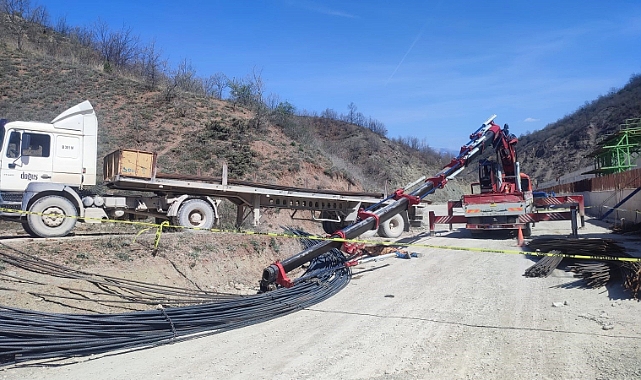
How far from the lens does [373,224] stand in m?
11.5

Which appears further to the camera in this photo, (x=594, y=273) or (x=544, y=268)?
(x=544, y=268)

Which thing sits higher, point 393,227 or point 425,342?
point 393,227

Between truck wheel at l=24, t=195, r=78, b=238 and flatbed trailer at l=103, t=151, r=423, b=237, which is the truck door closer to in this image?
truck wheel at l=24, t=195, r=78, b=238

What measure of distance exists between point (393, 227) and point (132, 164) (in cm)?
1001

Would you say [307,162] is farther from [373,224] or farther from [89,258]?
[89,258]

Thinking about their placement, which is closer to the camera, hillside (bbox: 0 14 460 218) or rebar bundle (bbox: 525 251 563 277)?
rebar bundle (bbox: 525 251 563 277)

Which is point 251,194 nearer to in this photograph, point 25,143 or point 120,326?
point 25,143

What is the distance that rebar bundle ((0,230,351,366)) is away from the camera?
5512mm

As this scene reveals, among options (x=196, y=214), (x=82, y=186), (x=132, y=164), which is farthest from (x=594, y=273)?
(x=82, y=186)

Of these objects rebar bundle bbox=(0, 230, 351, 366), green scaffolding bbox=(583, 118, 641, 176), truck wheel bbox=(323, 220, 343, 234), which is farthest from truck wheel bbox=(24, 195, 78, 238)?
green scaffolding bbox=(583, 118, 641, 176)

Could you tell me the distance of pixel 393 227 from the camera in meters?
18.2

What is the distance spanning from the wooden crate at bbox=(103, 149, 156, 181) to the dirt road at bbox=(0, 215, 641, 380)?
6.80 m

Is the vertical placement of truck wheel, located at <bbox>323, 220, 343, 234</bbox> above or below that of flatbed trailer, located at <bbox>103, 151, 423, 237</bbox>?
below

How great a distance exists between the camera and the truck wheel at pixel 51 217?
10.5 m
